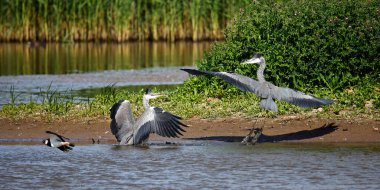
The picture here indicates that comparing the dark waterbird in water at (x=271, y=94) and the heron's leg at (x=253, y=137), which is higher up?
the dark waterbird in water at (x=271, y=94)

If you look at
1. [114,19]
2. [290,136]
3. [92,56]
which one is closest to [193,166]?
[290,136]

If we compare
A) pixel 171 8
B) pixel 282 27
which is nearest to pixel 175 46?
pixel 171 8

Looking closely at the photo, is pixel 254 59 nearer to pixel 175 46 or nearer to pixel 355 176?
pixel 355 176

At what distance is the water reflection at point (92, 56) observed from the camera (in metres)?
21.0

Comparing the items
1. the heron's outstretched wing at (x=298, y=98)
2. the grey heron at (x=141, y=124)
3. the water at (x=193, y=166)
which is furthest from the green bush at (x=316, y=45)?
the grey heron at (x=141, y=124)

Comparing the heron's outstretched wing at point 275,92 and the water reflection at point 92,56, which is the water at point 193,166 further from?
the water reflection at point 92,56

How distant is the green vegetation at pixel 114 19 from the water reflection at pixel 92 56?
39 cm

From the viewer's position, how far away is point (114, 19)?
26.6m

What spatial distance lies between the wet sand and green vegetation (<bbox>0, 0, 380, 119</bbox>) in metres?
0.27

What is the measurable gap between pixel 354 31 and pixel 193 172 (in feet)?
12.9

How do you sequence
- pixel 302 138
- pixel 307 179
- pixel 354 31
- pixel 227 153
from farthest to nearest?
pixel 354 31 < pixel 302 138 < pixel 227 153 < pixel 307 179

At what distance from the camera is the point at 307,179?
8617 mm

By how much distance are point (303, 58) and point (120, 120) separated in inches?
116

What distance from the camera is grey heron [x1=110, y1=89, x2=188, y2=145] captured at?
33.4 ft
